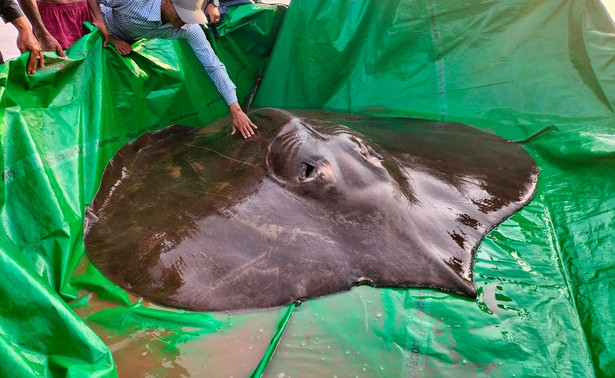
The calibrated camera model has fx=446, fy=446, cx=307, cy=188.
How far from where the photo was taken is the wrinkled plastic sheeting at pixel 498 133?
2.10 metres

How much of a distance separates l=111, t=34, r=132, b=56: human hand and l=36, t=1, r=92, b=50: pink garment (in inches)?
24.0

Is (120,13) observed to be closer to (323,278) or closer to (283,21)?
(283,21)

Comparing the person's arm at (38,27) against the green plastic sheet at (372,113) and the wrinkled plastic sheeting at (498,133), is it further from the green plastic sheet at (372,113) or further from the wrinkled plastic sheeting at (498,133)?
the wrinkled plastic sheeting at (498,133)

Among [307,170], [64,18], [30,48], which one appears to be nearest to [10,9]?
[30,48]

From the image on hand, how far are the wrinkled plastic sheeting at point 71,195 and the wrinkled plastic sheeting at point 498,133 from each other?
658 mm

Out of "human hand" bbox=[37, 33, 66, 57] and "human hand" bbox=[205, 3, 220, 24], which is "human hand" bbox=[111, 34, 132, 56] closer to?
"human hand" bbox=[37, 33, 66, 57]

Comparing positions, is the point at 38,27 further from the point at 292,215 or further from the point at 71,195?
the point at 292,215

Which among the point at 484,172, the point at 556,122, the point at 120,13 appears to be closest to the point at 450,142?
the point at 484,172

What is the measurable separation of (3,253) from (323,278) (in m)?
1.43

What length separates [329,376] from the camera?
6.57ft

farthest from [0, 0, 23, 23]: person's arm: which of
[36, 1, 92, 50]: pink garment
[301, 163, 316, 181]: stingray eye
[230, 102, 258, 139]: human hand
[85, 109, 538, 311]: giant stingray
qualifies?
[301, 163, 316, 181]: stingray eye

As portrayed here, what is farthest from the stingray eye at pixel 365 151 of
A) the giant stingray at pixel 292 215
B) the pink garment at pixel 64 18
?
the pink garment at pixel 64 18

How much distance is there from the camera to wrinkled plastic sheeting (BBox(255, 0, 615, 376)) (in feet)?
6.89

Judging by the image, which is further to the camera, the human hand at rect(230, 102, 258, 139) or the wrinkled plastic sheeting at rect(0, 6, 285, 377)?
the human hand at rect(230, 102, 258, 139)
